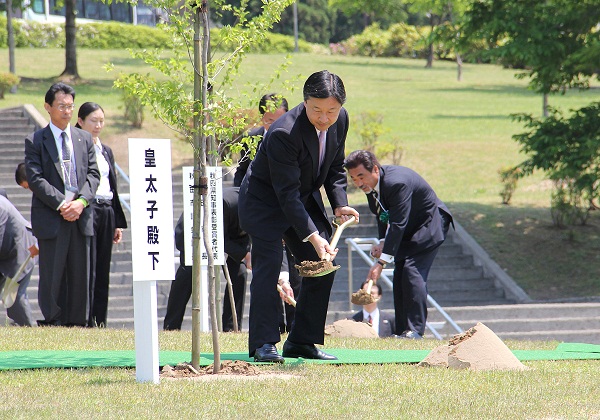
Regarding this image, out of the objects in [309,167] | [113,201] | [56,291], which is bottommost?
[56,291]

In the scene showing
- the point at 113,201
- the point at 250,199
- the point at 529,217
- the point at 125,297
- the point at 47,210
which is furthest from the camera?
the point at 529,217

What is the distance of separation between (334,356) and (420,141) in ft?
57.9

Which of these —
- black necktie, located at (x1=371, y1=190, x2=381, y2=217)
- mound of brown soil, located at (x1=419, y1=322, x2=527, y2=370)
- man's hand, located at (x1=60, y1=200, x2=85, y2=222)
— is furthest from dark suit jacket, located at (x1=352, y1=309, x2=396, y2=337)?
mound of brown soil, located at (x1=419, y1=322, x2=527, y2=370)

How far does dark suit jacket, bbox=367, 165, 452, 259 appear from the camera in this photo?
349 inches

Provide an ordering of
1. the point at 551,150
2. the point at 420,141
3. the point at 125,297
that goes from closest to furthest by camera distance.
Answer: the point at 125,297
the point at 551,150
the point at 420,141

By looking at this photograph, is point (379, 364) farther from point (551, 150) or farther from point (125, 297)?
point (551, 150)

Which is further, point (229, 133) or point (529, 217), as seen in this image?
point (529, 217)

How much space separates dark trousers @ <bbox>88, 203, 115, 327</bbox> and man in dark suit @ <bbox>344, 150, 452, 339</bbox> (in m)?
2.46

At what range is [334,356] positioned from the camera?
21.9 ft

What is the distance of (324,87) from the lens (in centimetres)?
583

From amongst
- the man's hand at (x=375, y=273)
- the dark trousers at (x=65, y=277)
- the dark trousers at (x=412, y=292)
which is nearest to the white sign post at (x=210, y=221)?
the dark trousers at (x=65, y=277)

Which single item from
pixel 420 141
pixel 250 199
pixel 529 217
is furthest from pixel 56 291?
pixel 420 141

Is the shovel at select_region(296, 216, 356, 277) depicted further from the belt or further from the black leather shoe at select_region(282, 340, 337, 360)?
the belt

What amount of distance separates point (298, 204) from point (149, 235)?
3.31 feet
